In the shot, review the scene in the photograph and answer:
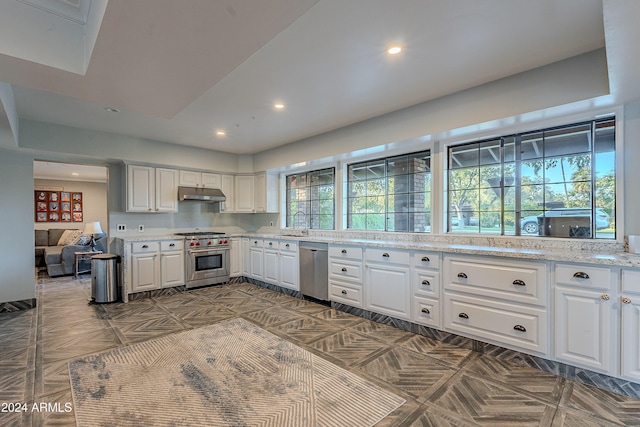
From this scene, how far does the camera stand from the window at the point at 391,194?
4.04 m

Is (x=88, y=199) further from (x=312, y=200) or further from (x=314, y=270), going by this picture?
(x=314, y=270)

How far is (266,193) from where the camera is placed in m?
6.03

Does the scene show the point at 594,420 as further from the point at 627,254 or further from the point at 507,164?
the point at 507,164

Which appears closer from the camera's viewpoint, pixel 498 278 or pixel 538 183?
pixel 498 278

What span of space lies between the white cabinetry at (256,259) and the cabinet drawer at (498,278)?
11.1ft

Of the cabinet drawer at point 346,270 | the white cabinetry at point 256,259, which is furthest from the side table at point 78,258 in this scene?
the cabinet drawer at point 346,270

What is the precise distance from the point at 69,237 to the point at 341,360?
793 cm

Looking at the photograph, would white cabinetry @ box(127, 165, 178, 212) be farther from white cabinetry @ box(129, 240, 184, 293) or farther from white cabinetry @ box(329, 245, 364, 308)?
white cabinetry @ box(329, 245, 364, 308)

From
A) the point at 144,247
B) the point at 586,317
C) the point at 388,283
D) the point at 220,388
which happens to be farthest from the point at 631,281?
the point at 144,247

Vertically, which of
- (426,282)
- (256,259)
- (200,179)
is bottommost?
(256,259)

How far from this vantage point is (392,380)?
237 centimetres

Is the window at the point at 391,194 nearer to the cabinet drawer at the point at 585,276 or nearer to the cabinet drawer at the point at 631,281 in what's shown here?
the cabinet drawer at the point at 585,276

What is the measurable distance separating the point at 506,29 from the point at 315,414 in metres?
2.91

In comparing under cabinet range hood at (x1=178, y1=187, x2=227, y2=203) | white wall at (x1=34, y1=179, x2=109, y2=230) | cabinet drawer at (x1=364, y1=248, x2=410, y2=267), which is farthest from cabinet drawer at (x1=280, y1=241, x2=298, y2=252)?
white wall at (x1=34, y1=179, x2=109, y2=230)
